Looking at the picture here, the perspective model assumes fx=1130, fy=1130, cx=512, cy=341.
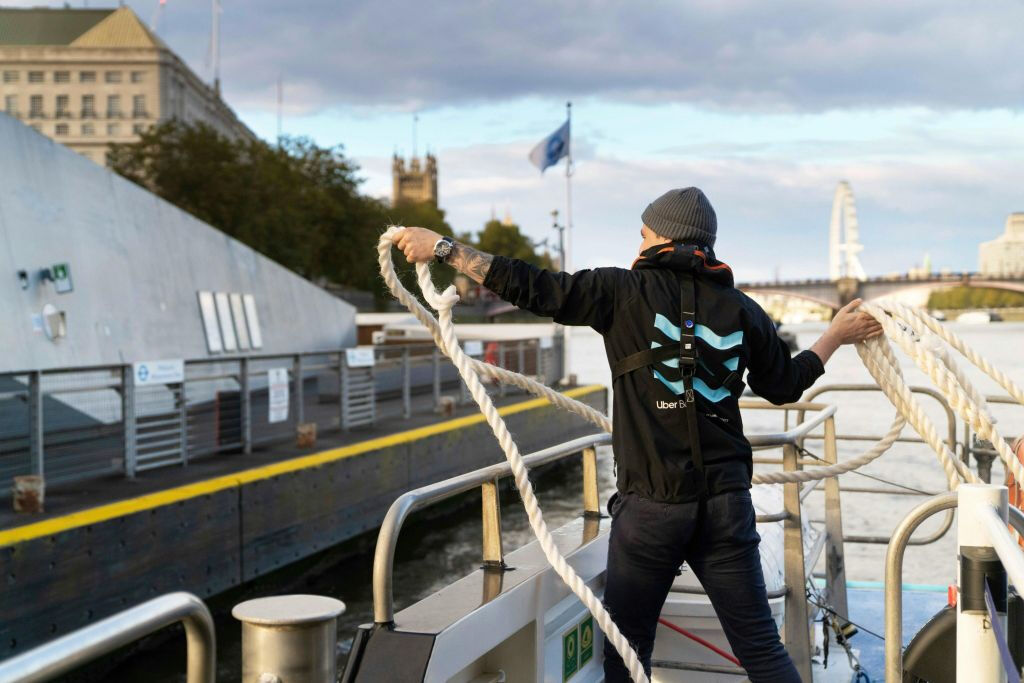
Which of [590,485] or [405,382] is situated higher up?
[590,485]

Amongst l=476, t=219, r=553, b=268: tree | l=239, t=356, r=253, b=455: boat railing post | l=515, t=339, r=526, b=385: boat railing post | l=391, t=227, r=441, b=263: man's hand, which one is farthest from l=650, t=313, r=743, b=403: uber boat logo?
l=476, t=219, r=553, b=268: tree

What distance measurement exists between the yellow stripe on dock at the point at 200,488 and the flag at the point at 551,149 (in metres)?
19.1

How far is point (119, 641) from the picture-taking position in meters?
1.79

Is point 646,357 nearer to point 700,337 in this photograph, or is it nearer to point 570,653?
point 700,337

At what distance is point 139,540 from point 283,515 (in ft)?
9.07

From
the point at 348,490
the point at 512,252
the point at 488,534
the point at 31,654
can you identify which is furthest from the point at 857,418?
the point at 512,252

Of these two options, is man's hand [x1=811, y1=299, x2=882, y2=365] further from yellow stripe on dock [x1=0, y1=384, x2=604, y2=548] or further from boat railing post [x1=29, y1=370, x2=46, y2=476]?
boat railing post [x1=29, y1=370, x2=46, y2=476]

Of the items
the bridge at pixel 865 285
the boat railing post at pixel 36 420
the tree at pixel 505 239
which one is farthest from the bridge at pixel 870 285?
the boat railing post at pixel 36 420

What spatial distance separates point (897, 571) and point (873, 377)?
47.9 inches

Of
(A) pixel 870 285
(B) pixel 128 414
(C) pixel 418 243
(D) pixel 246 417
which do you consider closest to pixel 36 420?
(B) pixel 128 414

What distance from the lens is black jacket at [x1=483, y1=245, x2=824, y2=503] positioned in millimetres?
3453

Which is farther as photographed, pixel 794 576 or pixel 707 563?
pixel 794 576

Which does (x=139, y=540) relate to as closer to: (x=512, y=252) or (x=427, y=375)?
(x=427, y=375)

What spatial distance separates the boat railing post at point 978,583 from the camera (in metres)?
2.49
